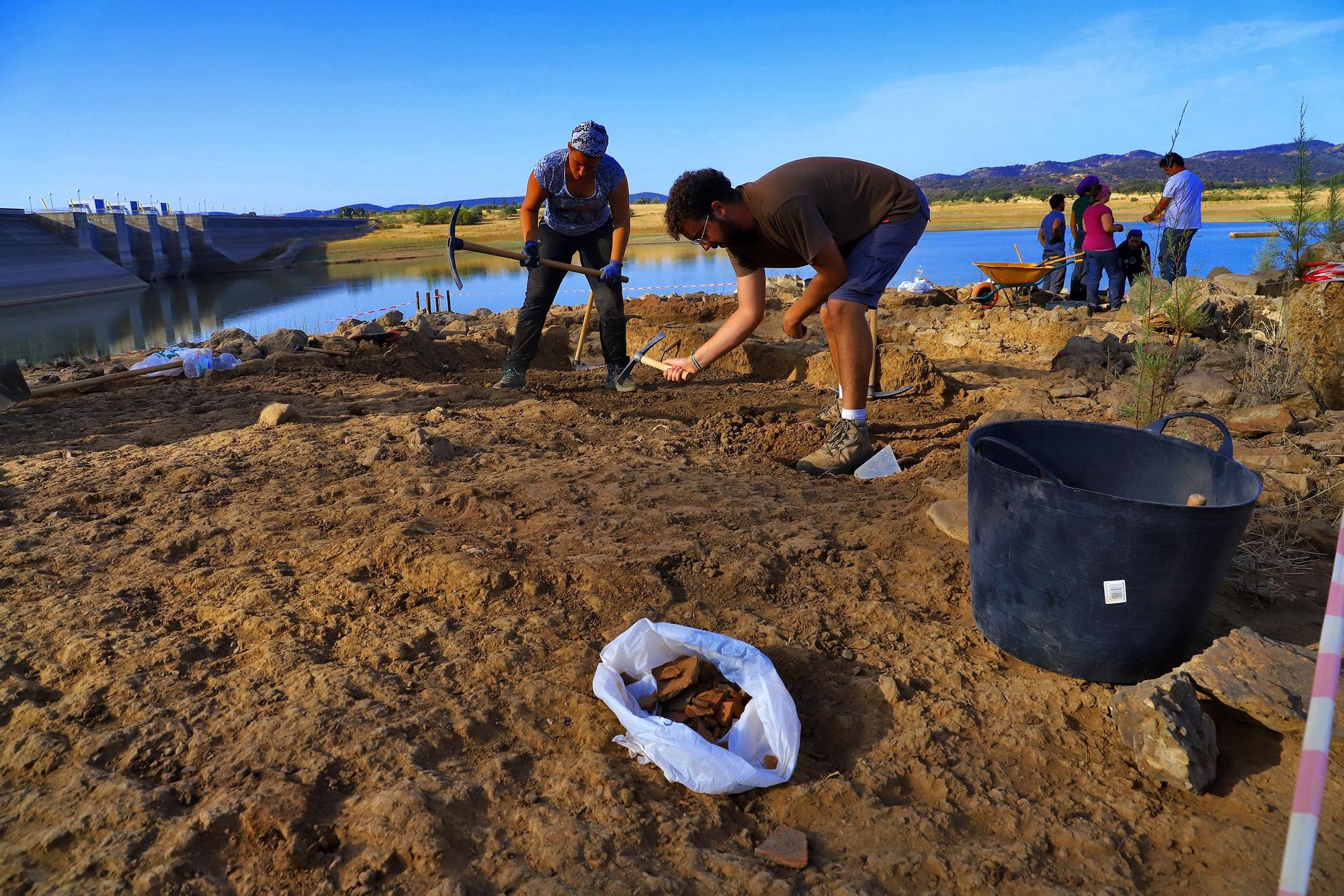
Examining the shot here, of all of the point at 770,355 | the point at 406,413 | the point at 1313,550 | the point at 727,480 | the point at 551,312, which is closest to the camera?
the point at 1313,550

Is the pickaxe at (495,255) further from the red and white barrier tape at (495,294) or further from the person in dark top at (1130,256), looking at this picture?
the red and white barrier tape at (495,294)

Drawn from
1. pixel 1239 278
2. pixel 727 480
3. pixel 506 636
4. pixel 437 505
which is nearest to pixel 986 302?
pixel 1239 278

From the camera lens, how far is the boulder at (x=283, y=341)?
701 centimetres

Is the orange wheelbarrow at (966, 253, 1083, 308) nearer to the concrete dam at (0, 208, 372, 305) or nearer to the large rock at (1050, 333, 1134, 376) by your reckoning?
the large rock at (1050, 333, 1134, 376)

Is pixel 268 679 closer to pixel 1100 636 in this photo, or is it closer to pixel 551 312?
pixel 1100 636

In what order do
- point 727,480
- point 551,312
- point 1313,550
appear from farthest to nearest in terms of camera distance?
point 551,312 < point 727,480 < point 1313,550

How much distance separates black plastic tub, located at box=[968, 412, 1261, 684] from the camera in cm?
208

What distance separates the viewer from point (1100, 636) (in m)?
2.22

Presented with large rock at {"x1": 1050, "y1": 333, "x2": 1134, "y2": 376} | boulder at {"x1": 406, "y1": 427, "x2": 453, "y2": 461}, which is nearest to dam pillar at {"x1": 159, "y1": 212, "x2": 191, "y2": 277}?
boulder at {"x1": 406, "y1": 427, "x2": 453, "y2": 461}

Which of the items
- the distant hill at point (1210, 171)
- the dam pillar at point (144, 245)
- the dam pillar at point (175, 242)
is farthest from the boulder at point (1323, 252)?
the dam pillar at point (175, 242)

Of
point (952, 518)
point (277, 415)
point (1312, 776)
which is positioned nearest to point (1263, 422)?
point (952, 518)

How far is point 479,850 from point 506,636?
0.80 meters

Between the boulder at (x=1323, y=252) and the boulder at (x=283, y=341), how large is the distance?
807cm

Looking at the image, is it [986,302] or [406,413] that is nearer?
[406,413]
